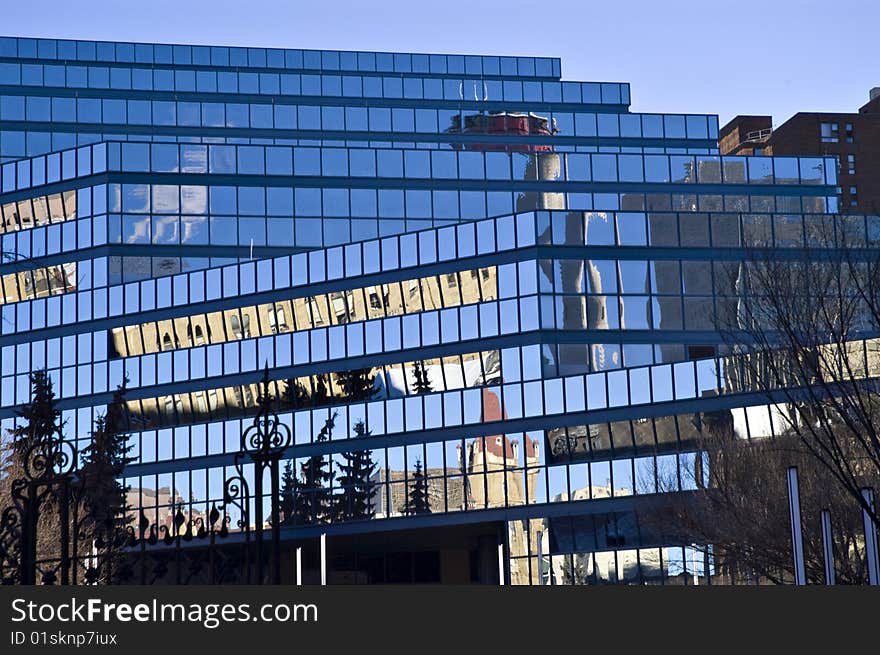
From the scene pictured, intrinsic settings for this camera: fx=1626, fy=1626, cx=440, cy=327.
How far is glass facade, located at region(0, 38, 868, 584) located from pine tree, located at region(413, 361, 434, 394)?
136mm

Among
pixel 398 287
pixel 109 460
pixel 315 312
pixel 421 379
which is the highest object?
pixel 398 287

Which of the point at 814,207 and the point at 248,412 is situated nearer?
the point at 248,412

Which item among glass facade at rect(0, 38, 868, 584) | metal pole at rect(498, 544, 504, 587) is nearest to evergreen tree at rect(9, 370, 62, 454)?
glass facade at rect(0, 38, 868, 584)

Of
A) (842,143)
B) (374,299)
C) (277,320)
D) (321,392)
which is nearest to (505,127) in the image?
(277,320)

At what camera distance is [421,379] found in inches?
2564

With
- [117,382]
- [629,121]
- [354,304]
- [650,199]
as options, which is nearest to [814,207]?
[650,199]

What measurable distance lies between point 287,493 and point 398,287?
9570mm

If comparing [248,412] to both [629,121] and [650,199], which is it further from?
[629,121]

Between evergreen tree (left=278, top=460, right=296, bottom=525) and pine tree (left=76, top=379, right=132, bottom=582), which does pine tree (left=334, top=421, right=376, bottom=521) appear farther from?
pine tree (left=76, top=379, right=132, bottom=582)

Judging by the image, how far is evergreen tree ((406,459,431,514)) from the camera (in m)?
63.1

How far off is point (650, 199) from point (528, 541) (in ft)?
75.7

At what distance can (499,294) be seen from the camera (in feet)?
211

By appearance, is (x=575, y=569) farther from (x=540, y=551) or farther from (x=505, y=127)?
(x=505, y=127)

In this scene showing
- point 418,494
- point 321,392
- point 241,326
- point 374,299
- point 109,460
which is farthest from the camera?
point 241,326
